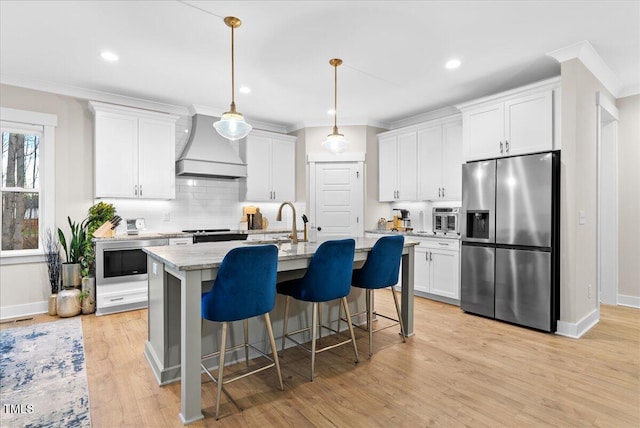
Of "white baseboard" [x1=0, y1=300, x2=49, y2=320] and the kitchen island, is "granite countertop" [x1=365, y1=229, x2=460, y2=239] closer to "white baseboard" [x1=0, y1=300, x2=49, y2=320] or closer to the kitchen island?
the kitchen island

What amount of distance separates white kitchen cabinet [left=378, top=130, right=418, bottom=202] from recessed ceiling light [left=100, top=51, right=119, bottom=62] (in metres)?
3.84

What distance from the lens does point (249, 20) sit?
2887 millimetres

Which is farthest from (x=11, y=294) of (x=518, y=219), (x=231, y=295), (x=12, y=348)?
(x=518, y=219)

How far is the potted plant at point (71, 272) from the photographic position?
4.01 metres

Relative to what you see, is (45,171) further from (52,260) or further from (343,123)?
(343,123)

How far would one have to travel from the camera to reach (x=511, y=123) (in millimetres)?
3859

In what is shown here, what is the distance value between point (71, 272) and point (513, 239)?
16.6 ft

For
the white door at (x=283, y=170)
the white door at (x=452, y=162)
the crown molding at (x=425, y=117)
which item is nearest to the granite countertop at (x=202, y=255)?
the white door at (x=452, y=162)

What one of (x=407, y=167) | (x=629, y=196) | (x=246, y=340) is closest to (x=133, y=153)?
(x=246, y=340)

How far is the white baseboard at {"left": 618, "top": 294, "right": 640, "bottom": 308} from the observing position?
174 inches

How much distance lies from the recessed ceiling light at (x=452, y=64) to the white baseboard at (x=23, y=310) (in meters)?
5.38

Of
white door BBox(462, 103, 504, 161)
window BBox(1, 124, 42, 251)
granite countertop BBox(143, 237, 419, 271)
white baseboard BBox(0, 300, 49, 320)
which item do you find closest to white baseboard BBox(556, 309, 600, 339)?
white door BBox(462, 103, 504, 161)

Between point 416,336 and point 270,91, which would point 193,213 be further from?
point 416,336

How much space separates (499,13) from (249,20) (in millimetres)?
1999
